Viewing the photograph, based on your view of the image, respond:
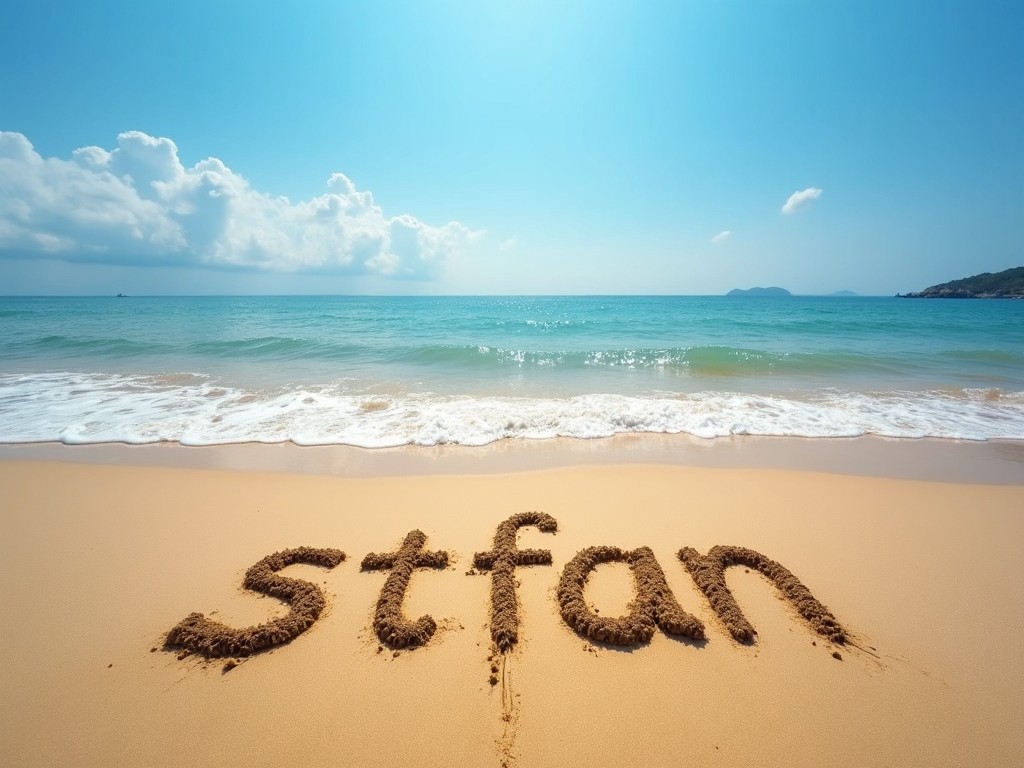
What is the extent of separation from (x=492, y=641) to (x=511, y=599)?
419mm

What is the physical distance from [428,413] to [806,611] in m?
7.62

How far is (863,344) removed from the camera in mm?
23656

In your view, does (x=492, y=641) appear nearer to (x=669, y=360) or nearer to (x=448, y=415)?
(x=448, y=415)

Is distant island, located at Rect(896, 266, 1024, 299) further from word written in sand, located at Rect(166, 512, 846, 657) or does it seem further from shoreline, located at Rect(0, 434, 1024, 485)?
word written in sand, located at Rect(166, 512, 846, 657)

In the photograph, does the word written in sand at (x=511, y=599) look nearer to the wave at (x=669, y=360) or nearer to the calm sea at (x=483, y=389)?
the calm sea at (x=483, y=389)

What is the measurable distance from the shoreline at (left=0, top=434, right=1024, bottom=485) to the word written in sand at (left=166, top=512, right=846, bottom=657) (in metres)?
2.31

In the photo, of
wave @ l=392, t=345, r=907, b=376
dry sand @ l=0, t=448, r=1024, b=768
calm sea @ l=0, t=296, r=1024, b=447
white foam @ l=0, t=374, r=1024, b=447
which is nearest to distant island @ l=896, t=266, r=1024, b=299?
calm sea @ l=0, t=296, r=1024, b=447

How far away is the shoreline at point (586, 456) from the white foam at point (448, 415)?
1.02ft

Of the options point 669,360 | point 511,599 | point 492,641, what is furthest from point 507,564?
point 669,360

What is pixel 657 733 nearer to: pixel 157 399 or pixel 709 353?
pixel 157 399

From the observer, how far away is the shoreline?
6.74 meters

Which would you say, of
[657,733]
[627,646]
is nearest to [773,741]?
[657,733]

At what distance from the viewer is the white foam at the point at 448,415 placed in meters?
8.23

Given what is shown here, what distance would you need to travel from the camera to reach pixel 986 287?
101000 millimetres
